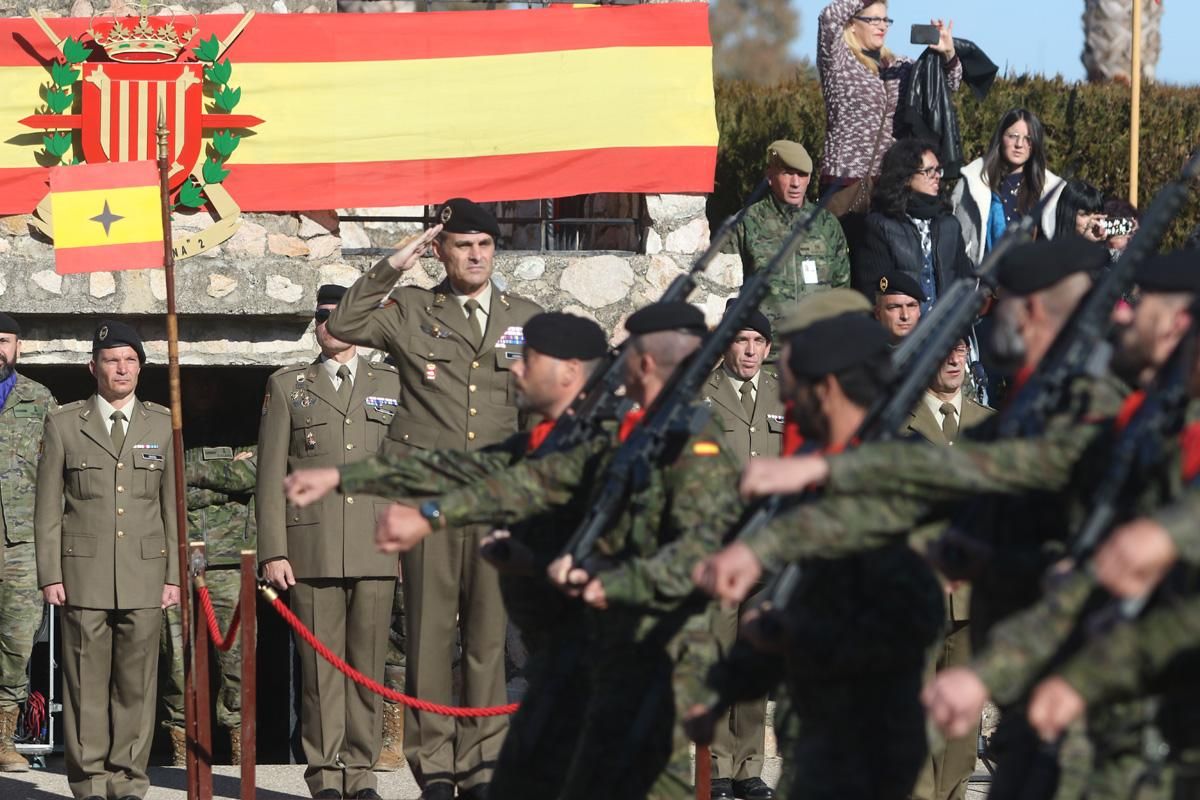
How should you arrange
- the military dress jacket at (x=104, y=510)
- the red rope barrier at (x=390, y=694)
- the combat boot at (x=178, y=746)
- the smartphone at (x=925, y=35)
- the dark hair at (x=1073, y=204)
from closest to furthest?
the red rope barrier at (x=390, y=694)
the military dress jacket at (x=104, y=510)
the dark hair at (x=1073, y=204)
the combat boot at (x=178, y=746)
the smartphone at (x=925, y=35)

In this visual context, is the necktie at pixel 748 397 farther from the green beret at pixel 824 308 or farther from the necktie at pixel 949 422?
the green beret at pixel 824 308

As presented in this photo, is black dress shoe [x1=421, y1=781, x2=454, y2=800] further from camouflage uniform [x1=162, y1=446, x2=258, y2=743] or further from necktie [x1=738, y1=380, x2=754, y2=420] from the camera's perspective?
camouflage uniform [x1=162, y1=446, x2=258, y2=743]

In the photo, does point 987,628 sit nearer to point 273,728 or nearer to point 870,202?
point 870,202

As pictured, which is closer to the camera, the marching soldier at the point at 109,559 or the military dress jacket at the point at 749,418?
the marching soldier at the point at 109,559

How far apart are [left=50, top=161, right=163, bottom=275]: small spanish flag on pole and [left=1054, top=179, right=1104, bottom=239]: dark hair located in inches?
155

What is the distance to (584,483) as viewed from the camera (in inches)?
218

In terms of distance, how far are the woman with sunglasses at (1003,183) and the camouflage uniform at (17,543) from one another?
4.29 m

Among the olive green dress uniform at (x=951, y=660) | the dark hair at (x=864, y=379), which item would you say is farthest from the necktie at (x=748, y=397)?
the dark hair at (x=864, y=379)

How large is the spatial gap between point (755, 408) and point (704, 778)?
1.95 meters

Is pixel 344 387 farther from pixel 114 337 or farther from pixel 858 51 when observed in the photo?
pixel 858 51

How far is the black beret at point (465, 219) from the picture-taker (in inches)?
292

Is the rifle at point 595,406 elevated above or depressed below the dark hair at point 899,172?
below

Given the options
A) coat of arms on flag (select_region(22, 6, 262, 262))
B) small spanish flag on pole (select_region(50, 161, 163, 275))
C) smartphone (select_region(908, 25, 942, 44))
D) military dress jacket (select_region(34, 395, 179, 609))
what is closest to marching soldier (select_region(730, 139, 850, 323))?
smartphone (select_region(908, 25, 942, 44))

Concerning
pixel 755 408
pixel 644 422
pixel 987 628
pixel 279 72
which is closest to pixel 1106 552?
pixel 987 628
